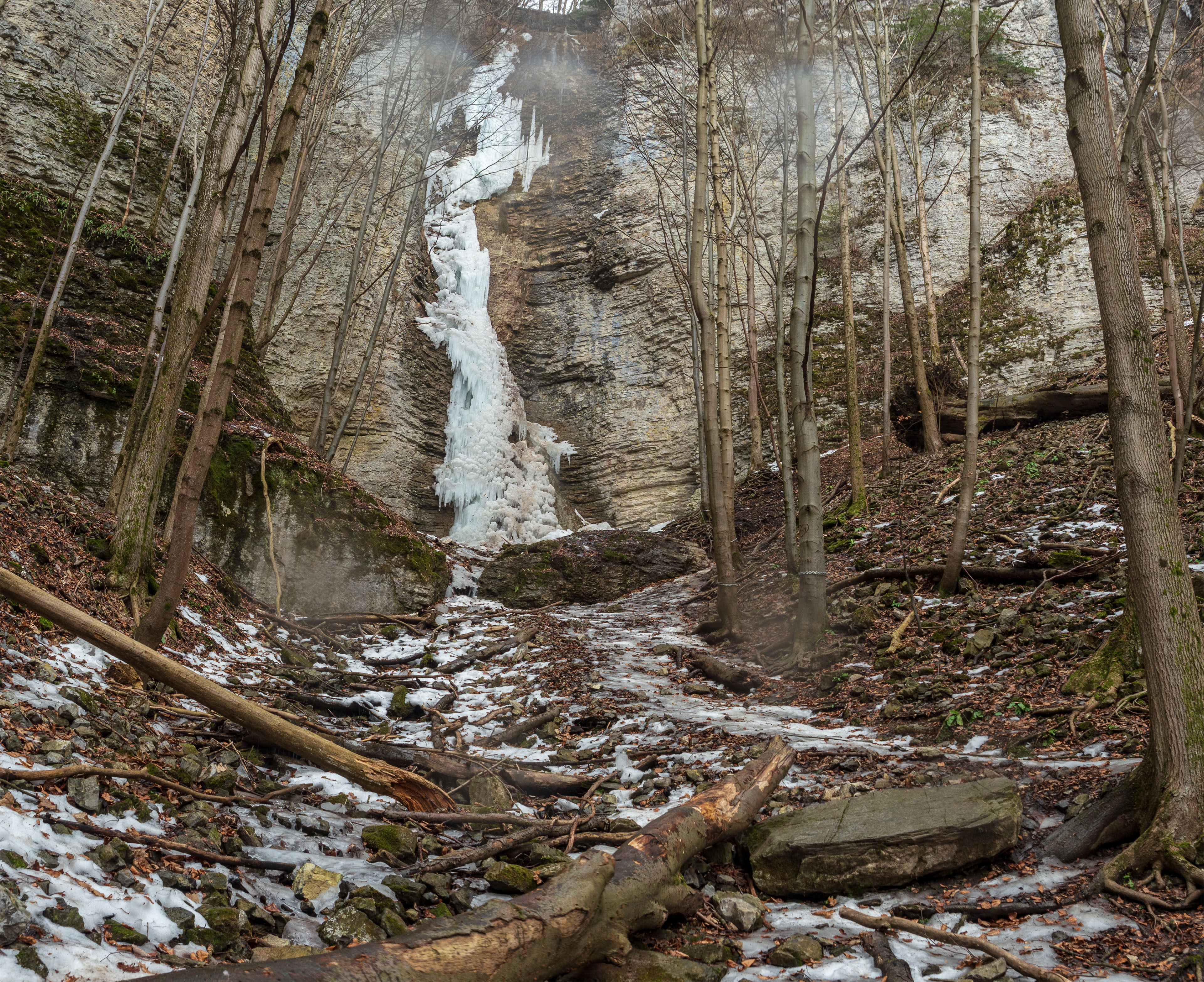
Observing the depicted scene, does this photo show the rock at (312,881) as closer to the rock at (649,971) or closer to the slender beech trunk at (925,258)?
the rock at (649,971)

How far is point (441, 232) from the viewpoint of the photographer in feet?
70.4

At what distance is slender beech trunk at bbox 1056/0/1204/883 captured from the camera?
260 cm

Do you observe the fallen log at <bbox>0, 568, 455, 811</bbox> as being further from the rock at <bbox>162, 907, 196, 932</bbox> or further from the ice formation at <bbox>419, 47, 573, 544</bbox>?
the ice formation at <bbox>419, 47, 573, 544</bbox>

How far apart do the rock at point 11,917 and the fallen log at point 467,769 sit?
1960mm

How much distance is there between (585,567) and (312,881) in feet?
30.4

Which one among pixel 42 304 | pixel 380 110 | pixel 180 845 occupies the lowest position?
pixel 180 845

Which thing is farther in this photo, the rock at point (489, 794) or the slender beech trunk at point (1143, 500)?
the rock at point (489, 794)

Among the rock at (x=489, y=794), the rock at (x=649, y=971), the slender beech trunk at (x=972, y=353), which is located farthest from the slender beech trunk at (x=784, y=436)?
the rock at (x=649, y=971)

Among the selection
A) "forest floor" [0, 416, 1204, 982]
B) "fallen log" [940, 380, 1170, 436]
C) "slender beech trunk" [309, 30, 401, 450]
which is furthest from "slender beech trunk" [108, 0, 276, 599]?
"fallen log" [940, 380, 1170, 436]

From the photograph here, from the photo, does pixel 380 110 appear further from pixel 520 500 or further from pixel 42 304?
pixel 42 304

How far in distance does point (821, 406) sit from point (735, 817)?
568 inches

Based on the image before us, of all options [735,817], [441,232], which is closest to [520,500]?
[441,232]

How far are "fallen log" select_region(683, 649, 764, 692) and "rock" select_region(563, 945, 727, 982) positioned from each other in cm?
398

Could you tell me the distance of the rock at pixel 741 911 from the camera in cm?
269
